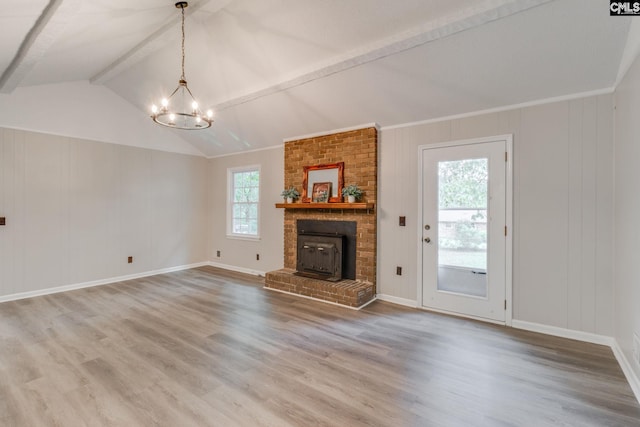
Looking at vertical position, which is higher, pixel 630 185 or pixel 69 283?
pixel 630 185

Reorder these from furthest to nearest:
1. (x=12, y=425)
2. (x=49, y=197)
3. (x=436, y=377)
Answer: (x=49, y=197) < (x=436, y=377) < (x=12, y=425)

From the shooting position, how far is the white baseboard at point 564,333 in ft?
9.44

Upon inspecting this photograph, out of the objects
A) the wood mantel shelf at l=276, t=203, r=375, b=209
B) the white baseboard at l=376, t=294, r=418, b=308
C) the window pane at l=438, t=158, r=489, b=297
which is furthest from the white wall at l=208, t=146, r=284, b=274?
the window pane at l=438, t=158, r=489, b=297

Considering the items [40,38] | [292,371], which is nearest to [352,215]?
[292,371]

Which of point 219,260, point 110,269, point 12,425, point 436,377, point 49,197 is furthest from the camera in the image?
point 219,260

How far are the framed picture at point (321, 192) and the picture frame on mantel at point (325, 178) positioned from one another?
0.11ft

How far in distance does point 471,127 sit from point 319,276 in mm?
2870

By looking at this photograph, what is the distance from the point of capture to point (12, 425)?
1777 mm

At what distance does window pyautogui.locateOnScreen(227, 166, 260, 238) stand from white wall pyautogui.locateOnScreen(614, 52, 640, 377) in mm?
4955

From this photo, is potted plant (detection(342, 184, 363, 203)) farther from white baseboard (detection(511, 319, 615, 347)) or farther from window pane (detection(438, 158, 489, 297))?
white baseboard (detection(511, 319, 615, 347))

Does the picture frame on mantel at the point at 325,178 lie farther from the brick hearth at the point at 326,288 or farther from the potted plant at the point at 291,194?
→ the brick hearth at the point at 326,288

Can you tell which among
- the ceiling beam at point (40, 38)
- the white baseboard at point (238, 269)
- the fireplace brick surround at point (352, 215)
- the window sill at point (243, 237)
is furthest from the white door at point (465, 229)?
the ceiling beam at point (40, 38)

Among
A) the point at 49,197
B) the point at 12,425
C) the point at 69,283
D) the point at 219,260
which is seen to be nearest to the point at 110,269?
the point at 69,283

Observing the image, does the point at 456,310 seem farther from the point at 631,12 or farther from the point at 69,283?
the point at 69,283
